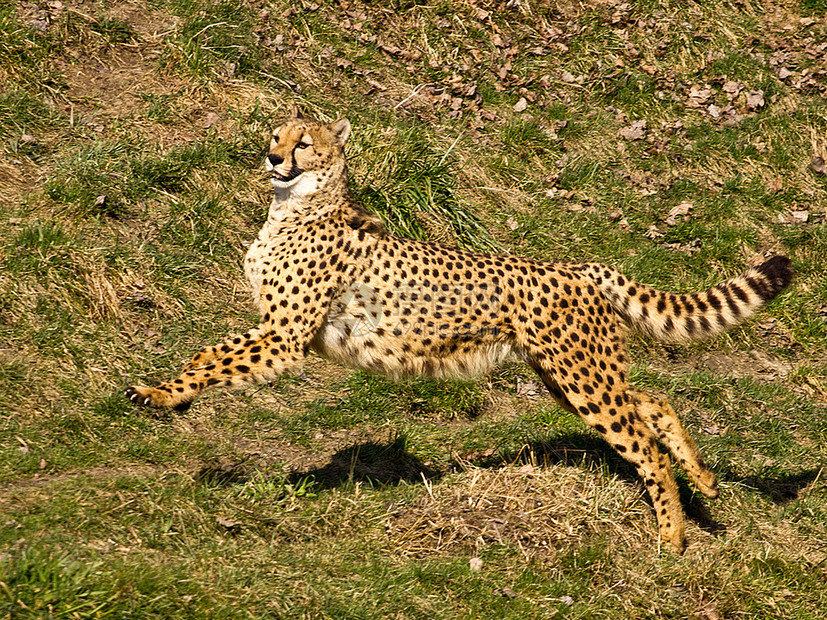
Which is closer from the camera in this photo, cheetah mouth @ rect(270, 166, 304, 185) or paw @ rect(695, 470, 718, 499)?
cheetah mouth @ rect(270, 166, 304, 185)

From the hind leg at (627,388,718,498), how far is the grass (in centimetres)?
28

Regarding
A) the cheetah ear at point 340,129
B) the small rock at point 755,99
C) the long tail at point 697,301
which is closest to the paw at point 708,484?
the long tail at point 697,301

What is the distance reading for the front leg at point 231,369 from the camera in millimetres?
4941

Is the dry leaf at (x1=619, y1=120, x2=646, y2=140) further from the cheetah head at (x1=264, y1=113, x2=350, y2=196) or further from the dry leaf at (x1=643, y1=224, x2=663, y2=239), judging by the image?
the cheetah head at (x1=264, y1=113, x2=350, y2=196)

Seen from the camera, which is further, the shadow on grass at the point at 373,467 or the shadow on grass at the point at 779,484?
the shadow on grass at the point at 779,484

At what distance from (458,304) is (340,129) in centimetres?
134

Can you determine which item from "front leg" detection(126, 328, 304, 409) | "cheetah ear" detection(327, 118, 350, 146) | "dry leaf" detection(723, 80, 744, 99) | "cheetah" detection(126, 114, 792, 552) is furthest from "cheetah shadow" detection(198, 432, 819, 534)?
"dry leaf" detection(723, 80, 744, 99)

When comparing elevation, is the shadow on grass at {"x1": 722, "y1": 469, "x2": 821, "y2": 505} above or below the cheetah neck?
below

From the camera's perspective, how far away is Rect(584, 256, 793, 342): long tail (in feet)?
19.4

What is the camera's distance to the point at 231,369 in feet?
17.2

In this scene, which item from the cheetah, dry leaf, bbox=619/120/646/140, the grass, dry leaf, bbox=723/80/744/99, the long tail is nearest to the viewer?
the grass

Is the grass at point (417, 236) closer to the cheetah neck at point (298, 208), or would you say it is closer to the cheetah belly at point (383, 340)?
the cheetah belly at point (383, 340)

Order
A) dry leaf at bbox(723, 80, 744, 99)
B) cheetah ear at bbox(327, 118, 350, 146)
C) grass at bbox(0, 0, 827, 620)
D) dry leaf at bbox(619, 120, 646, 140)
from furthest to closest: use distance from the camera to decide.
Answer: dry leaf at bbox(723, 80, 744, 99) < dry leaf at bbox(619, 120, 646, 140) < cheetah ear at bbox(327, 118, 350, 146) < grass at bbox(0, 0, 827, 620)

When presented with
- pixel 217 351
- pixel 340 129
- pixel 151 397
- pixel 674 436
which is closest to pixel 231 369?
pixel 217 351
